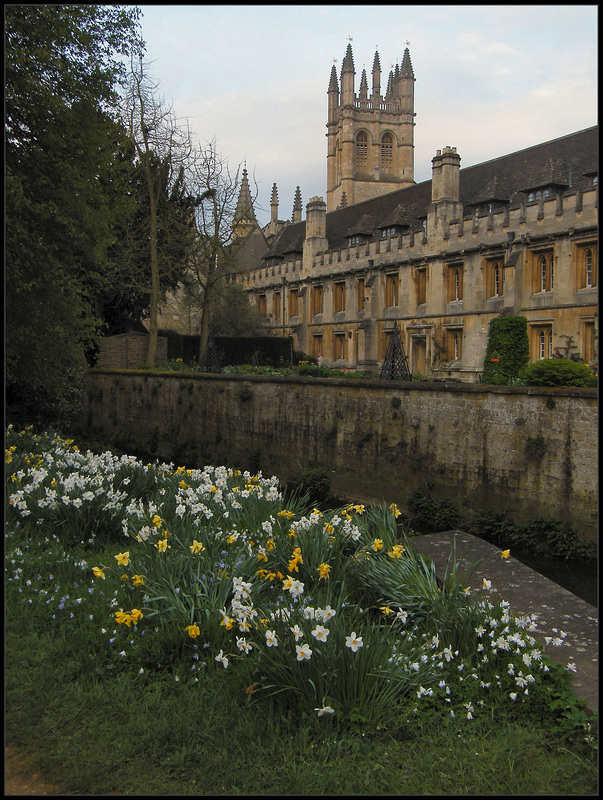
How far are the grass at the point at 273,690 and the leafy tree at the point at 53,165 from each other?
662 cm

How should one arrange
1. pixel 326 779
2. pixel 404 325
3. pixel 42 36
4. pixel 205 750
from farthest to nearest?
pixel 404 325 → pixel 42 36 → pixel 205 750 → pixel 326 779

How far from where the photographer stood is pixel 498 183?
31391 mm

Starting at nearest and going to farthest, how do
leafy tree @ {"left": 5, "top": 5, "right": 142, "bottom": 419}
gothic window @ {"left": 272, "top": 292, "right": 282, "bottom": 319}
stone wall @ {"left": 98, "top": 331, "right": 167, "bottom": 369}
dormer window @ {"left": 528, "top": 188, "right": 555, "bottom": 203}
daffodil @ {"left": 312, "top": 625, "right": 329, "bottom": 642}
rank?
1. daffodil @ {"left": 312, "top": 625, "right": 329, "bottom": 642}
2. leafy tree @ {"left": 5, "top": 5, "right": 142, "bottom": 419}
3. dormer window @ {"left": 528, "top": 188, "right": 555, "bottom": 203}
4. stone wall @ {"left": 98, "top": 331, "right": 167, "bottom": 369}
5. gothic window @ {"left": 272, "top": 292, "right": 282, "bottom": 319}

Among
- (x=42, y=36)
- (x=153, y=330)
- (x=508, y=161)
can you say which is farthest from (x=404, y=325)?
(x=42, y=36)

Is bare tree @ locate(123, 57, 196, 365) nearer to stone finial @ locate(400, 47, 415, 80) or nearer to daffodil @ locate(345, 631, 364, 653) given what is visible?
daffodil @ locate(345, 631, 364, 653)

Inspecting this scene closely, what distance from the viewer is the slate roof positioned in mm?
27844

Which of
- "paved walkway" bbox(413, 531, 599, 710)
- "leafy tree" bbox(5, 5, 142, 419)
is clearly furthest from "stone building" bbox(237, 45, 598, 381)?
"paved walkway" bbox(413, 531, 599, 710)

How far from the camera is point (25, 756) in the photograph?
3971 millimetres

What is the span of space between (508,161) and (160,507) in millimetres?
29952

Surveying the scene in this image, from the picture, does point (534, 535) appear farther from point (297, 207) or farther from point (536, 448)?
point (297, 207)

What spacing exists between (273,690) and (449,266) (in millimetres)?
29646

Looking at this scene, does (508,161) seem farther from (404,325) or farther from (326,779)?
(326,779)

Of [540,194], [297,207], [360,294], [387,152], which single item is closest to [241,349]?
[360,294]

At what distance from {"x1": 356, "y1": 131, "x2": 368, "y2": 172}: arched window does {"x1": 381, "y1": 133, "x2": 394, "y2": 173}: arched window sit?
5.63ft
